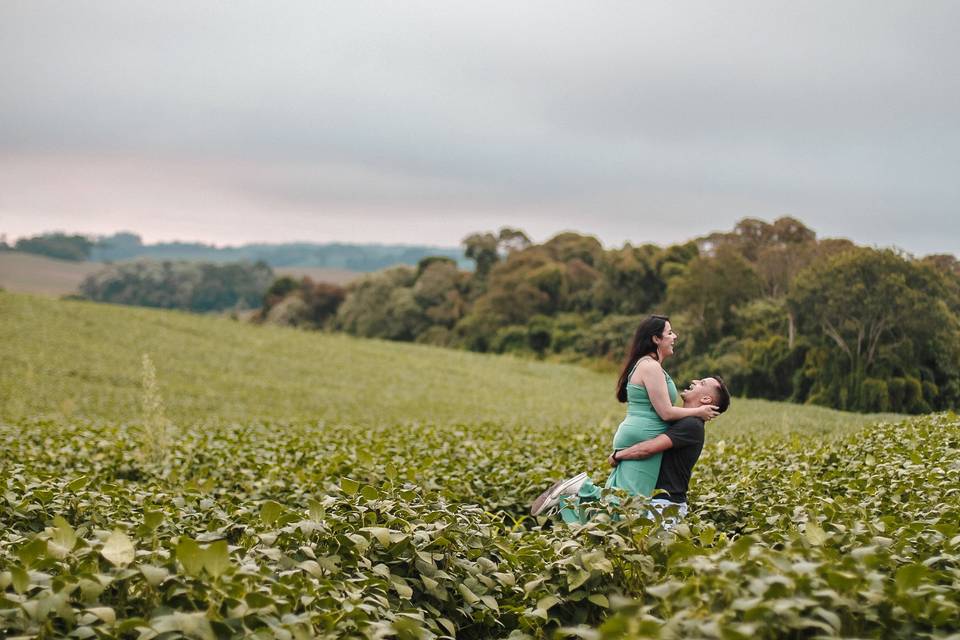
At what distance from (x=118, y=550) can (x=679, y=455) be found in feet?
13.7

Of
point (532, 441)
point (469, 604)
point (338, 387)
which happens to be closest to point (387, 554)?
point (469, 604)

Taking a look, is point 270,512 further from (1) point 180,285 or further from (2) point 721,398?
(1) point 180,285

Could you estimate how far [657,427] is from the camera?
19.1 ft

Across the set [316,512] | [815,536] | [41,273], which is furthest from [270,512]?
[41,273]

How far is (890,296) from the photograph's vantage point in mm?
18000

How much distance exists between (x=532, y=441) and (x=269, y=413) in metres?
17.6

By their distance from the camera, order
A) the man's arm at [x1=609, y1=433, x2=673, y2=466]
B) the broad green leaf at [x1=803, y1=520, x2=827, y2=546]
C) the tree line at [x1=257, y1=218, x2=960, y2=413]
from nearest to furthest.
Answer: the broad green leaf at [x1=803, y1=520, x2=827, y2=546]
the man's arm at [x1=609, y1=433, x2=673, y2=466]
the tree line at [x1=257, y1=218, x2=960, y2=413]

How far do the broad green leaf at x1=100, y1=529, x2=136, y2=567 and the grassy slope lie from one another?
40.0 feet

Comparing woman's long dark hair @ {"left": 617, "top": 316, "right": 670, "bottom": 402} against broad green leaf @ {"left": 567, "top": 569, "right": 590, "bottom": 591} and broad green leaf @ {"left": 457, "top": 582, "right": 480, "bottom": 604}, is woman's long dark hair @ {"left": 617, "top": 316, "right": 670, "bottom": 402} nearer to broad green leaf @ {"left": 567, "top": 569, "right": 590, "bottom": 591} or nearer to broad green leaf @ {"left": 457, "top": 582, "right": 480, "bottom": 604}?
broad green leaf @ {"left": 567, "top": 569, "right": 590, "bottom": 591}

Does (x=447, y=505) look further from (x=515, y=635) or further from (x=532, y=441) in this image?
(x=532, y=441)

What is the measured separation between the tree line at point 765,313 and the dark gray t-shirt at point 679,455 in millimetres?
14626

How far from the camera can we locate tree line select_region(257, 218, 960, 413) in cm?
1791

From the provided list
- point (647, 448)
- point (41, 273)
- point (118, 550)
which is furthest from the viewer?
point (41, 273)

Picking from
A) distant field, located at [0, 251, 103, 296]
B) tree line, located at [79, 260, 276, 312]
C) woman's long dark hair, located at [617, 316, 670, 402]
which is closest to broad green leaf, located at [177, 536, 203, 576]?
woman's long dark hair, located at [617, 316, 670, 402]
